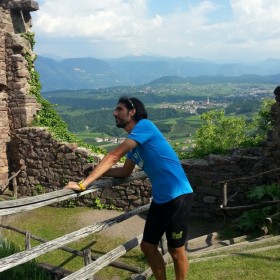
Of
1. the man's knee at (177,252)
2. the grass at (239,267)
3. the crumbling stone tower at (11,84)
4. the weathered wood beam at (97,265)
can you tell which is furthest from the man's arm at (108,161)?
the crumbling stone tower at (11,84)

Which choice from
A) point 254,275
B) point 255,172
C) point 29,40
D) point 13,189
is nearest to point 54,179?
point 13,189

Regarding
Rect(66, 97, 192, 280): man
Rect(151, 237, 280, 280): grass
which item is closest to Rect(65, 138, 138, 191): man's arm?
Rect(66, 97, 192, 280): man

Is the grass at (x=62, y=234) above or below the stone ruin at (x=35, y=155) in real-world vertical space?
below

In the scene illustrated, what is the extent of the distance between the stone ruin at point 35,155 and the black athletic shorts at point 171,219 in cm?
842

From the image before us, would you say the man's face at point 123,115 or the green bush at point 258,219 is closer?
the man's face at point 123,115

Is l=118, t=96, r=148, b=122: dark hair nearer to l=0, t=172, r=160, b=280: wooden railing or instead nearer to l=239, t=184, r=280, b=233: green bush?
l=0, t=172, r=160, b=280: wooden railing

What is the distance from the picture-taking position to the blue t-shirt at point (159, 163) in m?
A: 4.36

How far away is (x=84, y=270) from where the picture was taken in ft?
14.9

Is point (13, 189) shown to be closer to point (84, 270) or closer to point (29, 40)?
point (29, 40)

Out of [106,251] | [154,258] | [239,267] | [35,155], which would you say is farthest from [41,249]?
[35,155]

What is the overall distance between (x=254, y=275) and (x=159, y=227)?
1944 millimetres

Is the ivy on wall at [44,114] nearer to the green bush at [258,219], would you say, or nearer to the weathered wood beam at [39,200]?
the green bush at [258,219]

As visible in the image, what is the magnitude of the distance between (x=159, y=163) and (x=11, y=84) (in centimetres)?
1240

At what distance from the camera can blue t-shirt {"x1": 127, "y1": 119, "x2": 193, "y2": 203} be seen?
4.36 m
